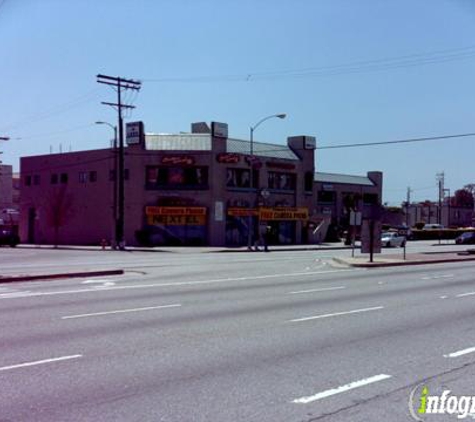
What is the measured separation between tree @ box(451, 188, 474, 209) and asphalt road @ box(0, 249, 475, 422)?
147384 millimetres

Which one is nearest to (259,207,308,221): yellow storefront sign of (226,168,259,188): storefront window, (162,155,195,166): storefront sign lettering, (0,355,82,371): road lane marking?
(226,168,259,188): storefront window

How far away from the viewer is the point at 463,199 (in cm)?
15725

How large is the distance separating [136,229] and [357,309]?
4532cm

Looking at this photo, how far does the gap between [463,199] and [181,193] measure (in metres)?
118

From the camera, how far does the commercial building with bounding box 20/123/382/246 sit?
56.8m

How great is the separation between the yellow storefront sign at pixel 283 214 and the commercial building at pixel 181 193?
4.1 inches

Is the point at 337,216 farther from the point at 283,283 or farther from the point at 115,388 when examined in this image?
the point at 115,388

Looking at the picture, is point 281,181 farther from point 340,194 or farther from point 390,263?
point 390,263

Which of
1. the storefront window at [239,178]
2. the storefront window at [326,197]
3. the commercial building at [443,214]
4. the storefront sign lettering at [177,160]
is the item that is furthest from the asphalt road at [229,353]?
the commercial building at [443,214]

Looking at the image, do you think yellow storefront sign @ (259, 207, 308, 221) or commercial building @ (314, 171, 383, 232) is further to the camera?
commercial building @ (314, 171, 383, 232)

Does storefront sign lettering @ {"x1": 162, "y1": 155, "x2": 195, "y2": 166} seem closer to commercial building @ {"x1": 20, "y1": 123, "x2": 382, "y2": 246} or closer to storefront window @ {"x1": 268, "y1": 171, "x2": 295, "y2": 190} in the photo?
commercial building @ {"x1": 20, "y1": 123, "x2": 382, "y2": 246}

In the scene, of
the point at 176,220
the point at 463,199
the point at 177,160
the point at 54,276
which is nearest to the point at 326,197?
the point at 177,160

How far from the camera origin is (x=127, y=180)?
2272 inches

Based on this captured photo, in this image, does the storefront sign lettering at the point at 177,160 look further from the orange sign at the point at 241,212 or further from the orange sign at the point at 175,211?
the orange sign at the point at 241,212
